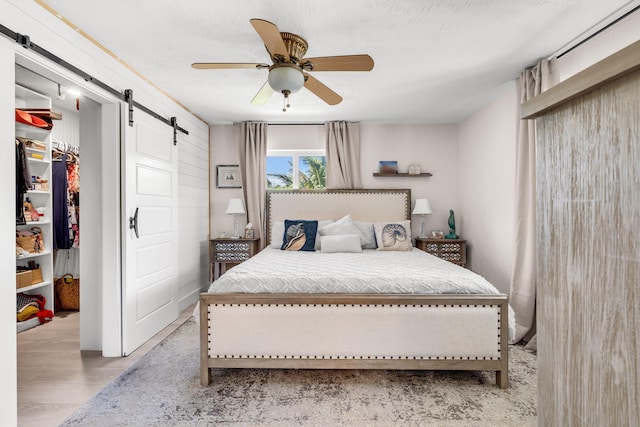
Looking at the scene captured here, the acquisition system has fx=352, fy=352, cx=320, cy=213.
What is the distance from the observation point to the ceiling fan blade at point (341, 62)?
2.25 m

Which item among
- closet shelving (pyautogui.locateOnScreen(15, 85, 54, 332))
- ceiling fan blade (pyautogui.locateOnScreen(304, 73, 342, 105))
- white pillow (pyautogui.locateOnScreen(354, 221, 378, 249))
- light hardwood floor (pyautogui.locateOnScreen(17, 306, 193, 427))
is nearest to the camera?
light hardwood floor (pyautogui.locateOnScreen(17, 306, 193, 427))

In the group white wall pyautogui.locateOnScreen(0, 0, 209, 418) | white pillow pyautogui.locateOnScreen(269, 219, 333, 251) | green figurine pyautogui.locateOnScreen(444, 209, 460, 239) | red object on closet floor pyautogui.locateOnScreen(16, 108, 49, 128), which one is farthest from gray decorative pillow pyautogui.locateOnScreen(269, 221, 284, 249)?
red object on closet floor pyautogui.locateOnScreen(16, 108, 49, 128)

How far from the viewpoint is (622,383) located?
0.41m

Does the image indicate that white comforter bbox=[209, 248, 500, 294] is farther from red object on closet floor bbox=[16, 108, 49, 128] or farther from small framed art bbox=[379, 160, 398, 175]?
red object on closet floor bbox=[16, 108, 49, 128]

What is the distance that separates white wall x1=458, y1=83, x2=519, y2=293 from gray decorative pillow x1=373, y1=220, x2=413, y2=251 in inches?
35.0

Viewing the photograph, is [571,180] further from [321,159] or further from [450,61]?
[321,159]

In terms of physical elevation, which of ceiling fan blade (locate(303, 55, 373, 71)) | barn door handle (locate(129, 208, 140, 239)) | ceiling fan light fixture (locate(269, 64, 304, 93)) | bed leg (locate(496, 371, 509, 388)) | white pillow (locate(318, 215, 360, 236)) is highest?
ceiling fan blade (locate(303, 55, 373, 71))

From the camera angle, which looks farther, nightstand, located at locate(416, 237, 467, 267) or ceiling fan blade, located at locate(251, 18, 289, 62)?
nightstand, located at locate(416, 237, 467, 267)

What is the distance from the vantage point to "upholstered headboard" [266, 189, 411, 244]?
4781 millimetres

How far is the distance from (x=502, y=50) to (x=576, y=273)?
2.79 m

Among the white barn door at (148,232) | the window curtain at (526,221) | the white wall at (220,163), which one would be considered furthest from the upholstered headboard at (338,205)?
the window curtain at (526,221)

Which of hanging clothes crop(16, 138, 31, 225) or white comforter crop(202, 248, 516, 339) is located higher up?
hanging clothes crop(16, 138, 31, 225)

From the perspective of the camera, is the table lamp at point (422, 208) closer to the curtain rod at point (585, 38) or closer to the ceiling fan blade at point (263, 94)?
the curtain rod at point (585, 38)

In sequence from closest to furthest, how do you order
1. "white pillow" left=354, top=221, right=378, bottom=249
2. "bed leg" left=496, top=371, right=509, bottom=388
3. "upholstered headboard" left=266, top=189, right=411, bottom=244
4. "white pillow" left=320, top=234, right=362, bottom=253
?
"bed leg" left=496, top=371, right=509, bottom=388 → "white pillow" left=320, top=234, right=362, bottom=253 → "white pillow" left=354, top=221, right=378, bottom=249 → "upholstered headboard" left=266, top=189, right=411, bottom=244
